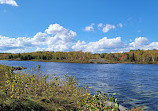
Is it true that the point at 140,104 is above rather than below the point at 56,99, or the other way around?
below

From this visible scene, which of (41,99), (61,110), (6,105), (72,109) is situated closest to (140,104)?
(72,109)

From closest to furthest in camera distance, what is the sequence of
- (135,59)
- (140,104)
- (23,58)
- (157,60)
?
(140,104), (157,60), (135,59), (23,58)

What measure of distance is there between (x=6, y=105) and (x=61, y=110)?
323 centimetres

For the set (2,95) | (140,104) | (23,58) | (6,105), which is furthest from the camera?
(23,58)

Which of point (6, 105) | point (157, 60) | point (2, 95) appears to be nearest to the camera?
point (6, 105)

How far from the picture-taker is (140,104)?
47.7ft

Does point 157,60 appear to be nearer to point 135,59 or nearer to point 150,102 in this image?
point 135,59

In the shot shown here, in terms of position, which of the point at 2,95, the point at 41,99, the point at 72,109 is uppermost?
the point at 2,95

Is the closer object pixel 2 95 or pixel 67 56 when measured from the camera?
pixel 2 95

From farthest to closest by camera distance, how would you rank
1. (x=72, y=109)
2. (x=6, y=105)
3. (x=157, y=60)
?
1. (x=157, y=60)
2. (x=72, y=109)
3. (x=6, y=105)

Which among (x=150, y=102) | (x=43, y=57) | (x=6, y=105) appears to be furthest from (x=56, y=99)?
(x=43, y=57)

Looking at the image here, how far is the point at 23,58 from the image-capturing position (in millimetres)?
172500

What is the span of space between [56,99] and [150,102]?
454 inches

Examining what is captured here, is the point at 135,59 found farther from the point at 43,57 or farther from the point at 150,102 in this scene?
the point at 150,102
